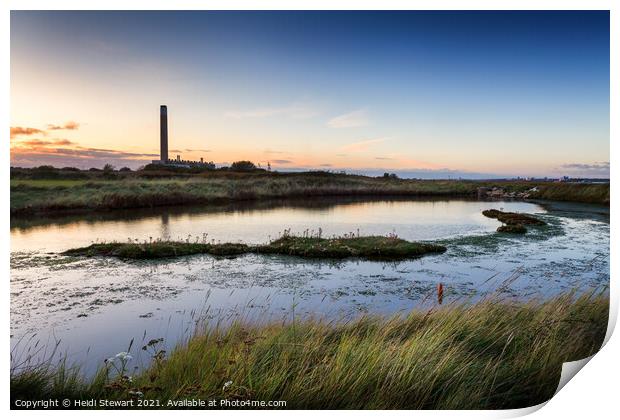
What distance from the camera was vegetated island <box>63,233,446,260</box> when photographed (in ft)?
37.8

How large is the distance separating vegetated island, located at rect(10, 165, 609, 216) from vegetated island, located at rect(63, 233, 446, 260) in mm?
2715

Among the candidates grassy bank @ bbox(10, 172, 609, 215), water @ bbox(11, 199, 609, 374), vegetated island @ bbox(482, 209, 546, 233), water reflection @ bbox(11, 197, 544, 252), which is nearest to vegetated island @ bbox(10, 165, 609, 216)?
grassy bank @ bbox(10, 172, 609, 215)

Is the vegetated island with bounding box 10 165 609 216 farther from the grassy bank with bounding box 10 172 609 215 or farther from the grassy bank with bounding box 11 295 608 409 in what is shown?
the grassy bank with bounding box 11 295 608 409

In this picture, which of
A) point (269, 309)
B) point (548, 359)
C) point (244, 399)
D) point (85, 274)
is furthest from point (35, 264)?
point (548, 359)

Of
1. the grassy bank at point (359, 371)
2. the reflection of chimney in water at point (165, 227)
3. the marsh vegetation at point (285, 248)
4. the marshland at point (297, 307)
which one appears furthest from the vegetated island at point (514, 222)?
the reflection of chimney in water at point (165, 227)

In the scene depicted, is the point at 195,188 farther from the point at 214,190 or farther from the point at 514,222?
the point at 514,222

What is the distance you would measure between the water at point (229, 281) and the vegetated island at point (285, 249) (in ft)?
1.77

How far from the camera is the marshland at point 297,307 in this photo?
4.20 m

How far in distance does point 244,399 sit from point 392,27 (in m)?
6.18

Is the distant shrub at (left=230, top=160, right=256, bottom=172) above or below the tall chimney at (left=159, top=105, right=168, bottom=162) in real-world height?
below

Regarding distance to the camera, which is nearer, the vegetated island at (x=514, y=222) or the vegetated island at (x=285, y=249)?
the vegetated island at (x=285, y=249)

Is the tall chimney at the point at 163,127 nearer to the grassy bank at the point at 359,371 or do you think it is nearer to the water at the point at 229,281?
the water at the point at 229,281

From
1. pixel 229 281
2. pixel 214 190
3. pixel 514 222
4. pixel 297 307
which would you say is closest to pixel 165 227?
pixel 229 281

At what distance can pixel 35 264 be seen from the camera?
10.1 meters
